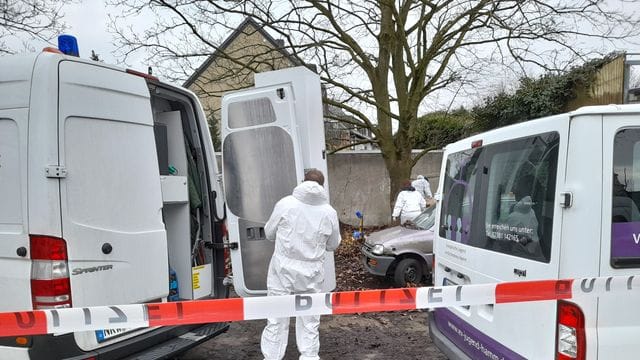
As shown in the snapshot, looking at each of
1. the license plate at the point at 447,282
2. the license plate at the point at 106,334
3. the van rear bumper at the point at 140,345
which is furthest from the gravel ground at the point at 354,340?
the license plate at the point at 447,282

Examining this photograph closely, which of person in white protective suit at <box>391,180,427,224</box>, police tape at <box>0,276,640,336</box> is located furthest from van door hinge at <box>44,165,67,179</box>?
person in white protective suit at <box>391,180,427,224</box>

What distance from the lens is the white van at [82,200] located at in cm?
262

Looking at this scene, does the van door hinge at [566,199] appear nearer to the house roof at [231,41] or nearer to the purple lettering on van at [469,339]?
the purple lettering on van at [469,339]

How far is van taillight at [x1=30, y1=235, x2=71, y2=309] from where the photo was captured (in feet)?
8.55

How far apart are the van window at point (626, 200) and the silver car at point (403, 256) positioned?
168 inches

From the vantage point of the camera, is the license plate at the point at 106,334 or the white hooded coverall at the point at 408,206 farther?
the white hooded coverall at the point at 408,206

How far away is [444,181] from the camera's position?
3695 millimetres

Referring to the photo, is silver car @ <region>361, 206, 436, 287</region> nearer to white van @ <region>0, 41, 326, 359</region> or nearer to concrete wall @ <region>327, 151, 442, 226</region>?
white van @ <region>0, 41, 326, 359</region>

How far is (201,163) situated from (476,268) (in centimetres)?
263

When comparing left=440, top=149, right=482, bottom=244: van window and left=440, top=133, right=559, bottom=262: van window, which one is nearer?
left=440, top=133, right=559, bottom=262: van window

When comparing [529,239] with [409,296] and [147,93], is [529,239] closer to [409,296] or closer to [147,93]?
[409,296]

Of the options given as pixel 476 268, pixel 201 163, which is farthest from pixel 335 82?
pixel 476 268

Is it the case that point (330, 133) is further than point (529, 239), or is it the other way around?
point (330, 133)

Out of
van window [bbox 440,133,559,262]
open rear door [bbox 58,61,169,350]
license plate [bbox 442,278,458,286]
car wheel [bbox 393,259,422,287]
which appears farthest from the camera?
car wheel [bbox 393,259,422,287]
